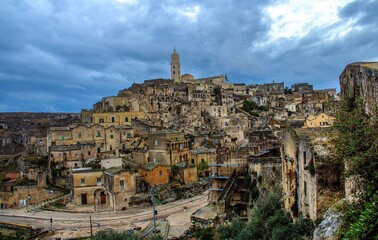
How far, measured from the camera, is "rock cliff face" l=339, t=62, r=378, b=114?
1109 cm

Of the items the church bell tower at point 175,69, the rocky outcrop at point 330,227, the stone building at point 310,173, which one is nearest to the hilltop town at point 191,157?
the stone building at point 310,173

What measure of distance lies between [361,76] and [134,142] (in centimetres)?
4753

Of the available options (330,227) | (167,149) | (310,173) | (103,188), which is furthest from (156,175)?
(330,227)

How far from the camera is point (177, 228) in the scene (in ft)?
98.5

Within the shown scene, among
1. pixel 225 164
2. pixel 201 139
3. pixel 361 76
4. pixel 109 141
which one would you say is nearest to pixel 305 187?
Result: pixel 361 76

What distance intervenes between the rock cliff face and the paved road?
2206 centimetres

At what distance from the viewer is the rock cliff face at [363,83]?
1109 centimetres

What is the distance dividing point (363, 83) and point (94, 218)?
31.4 meters

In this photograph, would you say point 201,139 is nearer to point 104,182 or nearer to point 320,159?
point 104,182

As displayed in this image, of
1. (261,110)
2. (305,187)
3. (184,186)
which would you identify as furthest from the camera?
(261,110)

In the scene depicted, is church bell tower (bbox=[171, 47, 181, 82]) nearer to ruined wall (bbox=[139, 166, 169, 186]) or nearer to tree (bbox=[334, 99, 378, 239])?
ruined wall (bbox=[139, 166, 169, 186])

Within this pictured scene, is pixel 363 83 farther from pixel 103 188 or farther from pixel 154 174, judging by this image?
pixel 103 188

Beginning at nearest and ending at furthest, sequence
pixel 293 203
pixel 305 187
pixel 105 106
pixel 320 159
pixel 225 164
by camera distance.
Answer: pixel 320 159
pixel 305 187
pixel 293 203
pixel 225 164
pixel 105 106

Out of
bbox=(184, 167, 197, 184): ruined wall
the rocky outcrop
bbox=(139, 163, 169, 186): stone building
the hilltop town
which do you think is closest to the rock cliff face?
the hilltop town
